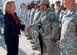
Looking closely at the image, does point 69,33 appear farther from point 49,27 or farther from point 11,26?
point 11,26

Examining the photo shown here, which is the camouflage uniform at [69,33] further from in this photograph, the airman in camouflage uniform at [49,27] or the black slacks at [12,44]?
the black slacks at [12,44]

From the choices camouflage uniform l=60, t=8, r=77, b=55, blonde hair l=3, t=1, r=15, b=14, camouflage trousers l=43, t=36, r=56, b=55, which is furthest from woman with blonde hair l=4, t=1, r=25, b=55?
camouflage uniform l=60, t=8, r=77, b=55

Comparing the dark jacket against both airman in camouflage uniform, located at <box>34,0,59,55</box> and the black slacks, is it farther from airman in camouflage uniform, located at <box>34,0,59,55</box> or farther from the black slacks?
airman in camouflage uniform, located at <box>34,0,59,55</box>

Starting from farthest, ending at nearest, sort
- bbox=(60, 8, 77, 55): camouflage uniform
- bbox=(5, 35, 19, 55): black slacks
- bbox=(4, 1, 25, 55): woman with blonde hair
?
bbox=(5, 35, 19, 55): black slacks, bbox=(4, 1, 25, 55): woman with blonde hair, bbox=(60, 8, 77, 55): camouflage uniform

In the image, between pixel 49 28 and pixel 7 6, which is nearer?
pixel 7 6

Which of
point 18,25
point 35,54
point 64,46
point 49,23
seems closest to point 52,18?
point 49,23

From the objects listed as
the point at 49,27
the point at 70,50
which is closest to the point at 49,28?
the point at 49,27

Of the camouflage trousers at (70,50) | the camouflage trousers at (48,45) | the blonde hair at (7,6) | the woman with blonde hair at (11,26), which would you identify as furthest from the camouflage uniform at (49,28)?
the camouflage trousers at (70,50)

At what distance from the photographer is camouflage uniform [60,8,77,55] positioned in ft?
15.3

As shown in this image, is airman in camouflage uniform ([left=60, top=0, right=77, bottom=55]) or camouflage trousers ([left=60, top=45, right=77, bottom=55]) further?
camouflage trousers ([left=60, top=45, right=77, bottom=55])

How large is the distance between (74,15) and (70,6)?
0.17 meters

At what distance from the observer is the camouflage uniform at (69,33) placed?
4656mm

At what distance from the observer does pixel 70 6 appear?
15.4 feet

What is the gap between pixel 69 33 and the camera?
4.73 meters
